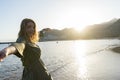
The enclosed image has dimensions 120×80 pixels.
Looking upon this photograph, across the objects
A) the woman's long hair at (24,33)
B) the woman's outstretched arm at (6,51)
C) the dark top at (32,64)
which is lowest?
the dark top at (32,64)

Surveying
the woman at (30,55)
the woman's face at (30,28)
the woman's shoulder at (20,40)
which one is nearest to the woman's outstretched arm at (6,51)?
the woman's shoulder at (20,40)

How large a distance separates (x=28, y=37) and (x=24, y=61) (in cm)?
39

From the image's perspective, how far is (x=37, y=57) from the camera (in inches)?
155

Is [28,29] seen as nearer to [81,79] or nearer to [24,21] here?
[24,21]

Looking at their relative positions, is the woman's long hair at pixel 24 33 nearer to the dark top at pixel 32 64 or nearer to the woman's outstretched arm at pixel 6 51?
the dark top at pixel 32 64

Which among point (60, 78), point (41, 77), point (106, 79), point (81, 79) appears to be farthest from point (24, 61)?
point (60, 78)

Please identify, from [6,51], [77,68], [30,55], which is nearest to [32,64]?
[30,55]

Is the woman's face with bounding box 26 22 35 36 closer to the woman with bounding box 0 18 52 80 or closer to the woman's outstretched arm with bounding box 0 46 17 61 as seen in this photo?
the woman with bounding box 0 18 52 80

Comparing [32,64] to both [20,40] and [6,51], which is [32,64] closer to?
[20,40]

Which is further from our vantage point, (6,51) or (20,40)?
(20,40)

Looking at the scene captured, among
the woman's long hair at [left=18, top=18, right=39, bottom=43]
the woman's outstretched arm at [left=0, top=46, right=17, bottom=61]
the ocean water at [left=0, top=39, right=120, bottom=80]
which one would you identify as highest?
the woman's long hair at [left=18, top=18, right=39, bottom=43]

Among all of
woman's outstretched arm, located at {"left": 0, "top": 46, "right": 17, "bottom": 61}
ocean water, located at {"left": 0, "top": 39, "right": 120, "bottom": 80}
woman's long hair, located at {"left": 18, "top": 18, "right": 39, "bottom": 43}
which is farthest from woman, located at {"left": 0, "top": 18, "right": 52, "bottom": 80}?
ocean water, located at {"left": 0, "top": 39, "right": 120, "bottom": 80}

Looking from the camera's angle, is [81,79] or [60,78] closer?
A: [81,79]

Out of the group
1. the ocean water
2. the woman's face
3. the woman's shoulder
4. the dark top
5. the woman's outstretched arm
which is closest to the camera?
the woman's outstretched arm
